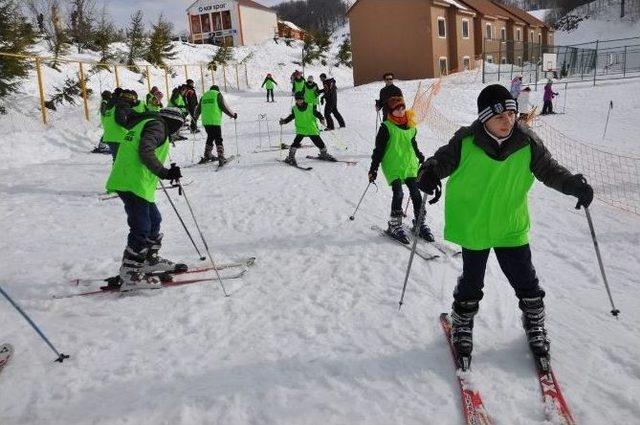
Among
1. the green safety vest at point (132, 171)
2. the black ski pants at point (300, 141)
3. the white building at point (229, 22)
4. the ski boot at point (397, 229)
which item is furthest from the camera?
the white building at point (229, 22)

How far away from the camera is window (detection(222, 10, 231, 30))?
157ft

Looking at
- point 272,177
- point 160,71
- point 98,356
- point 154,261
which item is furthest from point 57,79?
point 98,356

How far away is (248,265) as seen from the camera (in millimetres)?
5008

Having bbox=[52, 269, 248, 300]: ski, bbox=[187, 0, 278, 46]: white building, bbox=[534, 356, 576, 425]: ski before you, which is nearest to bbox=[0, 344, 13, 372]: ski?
bbox=[52, 269, 248, 300]: ski

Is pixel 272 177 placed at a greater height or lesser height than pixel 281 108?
lesser

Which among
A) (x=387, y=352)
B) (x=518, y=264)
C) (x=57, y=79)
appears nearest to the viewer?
(x=518, y=264)

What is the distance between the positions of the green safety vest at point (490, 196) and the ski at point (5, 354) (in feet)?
10.5

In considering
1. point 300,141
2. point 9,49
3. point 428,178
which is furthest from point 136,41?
point 428,178

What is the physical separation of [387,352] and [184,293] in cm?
208

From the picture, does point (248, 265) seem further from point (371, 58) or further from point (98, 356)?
point (371, 58)

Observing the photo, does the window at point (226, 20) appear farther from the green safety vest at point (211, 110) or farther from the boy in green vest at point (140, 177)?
the boy in green vest at point (140, 177)

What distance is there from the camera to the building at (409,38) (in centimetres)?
3073

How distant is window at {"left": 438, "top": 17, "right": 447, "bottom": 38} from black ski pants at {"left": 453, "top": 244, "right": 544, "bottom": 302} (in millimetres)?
31796

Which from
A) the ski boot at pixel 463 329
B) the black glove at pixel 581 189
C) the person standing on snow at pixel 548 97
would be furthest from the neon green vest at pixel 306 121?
the person standing on snow at pixel 548 97
